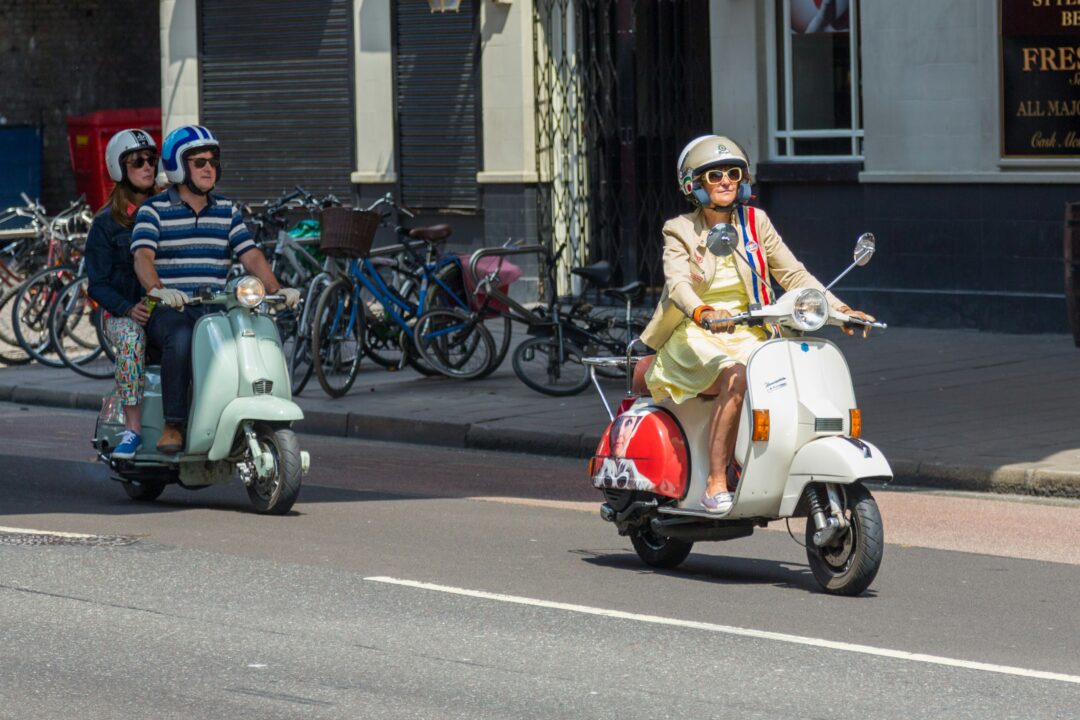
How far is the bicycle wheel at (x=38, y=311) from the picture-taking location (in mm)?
16828

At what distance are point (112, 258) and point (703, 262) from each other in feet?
12.0

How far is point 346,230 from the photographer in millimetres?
14375

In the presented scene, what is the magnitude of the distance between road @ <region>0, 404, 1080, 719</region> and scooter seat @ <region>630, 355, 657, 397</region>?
737mm

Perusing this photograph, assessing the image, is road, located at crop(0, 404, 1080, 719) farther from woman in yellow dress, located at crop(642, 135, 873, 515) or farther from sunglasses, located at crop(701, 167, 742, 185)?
sunglasses, located at crop(701, 167, 742, 185)

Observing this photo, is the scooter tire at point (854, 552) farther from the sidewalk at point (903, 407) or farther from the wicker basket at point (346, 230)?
the wicker basket at point (346, 230)

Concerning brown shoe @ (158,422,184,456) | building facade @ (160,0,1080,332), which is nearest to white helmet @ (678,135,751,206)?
brown shoe @ (158,422,184,456)

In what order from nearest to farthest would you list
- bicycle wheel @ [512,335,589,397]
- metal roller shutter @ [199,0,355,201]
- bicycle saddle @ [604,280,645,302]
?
bicycle saddle @ [604,280,645,302] < bicycle wheel @ [512,335,589,397] < metal roller shutter @ [199,0,355,201]

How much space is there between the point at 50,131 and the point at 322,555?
836 inches

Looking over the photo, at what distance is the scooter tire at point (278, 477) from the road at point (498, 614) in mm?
92

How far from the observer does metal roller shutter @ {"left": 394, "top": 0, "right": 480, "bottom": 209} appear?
20719mm

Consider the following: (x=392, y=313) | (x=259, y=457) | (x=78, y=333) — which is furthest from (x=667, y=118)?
(x=259, y=457)

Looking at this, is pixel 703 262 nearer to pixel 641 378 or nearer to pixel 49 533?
pixel 641 378

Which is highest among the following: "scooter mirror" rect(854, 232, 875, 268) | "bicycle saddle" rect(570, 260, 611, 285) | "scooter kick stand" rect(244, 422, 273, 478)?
"scooter mirror" rect(854, 232, 875, 268)

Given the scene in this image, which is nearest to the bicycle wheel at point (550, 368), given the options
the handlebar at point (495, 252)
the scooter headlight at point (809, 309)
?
the handlebar at point (495, 252)
